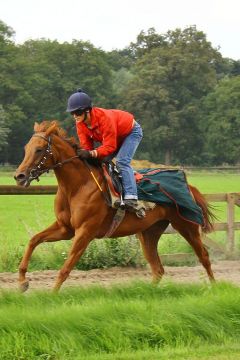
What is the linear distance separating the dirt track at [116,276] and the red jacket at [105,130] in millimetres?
1905

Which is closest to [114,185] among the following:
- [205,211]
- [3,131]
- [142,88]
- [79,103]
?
[79,103]

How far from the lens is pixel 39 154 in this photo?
800cm

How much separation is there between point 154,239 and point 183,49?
72.3 meters

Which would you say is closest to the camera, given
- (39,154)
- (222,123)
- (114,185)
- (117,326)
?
(117,326)

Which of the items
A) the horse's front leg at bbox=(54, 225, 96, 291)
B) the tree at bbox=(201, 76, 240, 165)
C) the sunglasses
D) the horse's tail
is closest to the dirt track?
the horse's tail

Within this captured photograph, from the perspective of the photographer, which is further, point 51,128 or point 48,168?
point 51,128

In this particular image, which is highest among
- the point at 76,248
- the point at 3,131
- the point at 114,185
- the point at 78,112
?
the point at 78,112

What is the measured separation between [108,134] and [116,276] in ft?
10.2

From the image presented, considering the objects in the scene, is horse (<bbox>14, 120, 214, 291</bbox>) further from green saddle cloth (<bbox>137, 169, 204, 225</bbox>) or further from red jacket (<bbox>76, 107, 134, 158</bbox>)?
green saddle cloth (<bbox>137, 169, 204, 225</bbox>)

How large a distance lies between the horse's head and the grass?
1.34 meters

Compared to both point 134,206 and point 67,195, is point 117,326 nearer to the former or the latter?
point 67,195

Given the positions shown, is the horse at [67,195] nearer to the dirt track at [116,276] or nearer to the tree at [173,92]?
the dirt track at [116,276]

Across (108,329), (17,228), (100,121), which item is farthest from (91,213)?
(17,228)

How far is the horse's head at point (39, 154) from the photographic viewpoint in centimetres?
777
